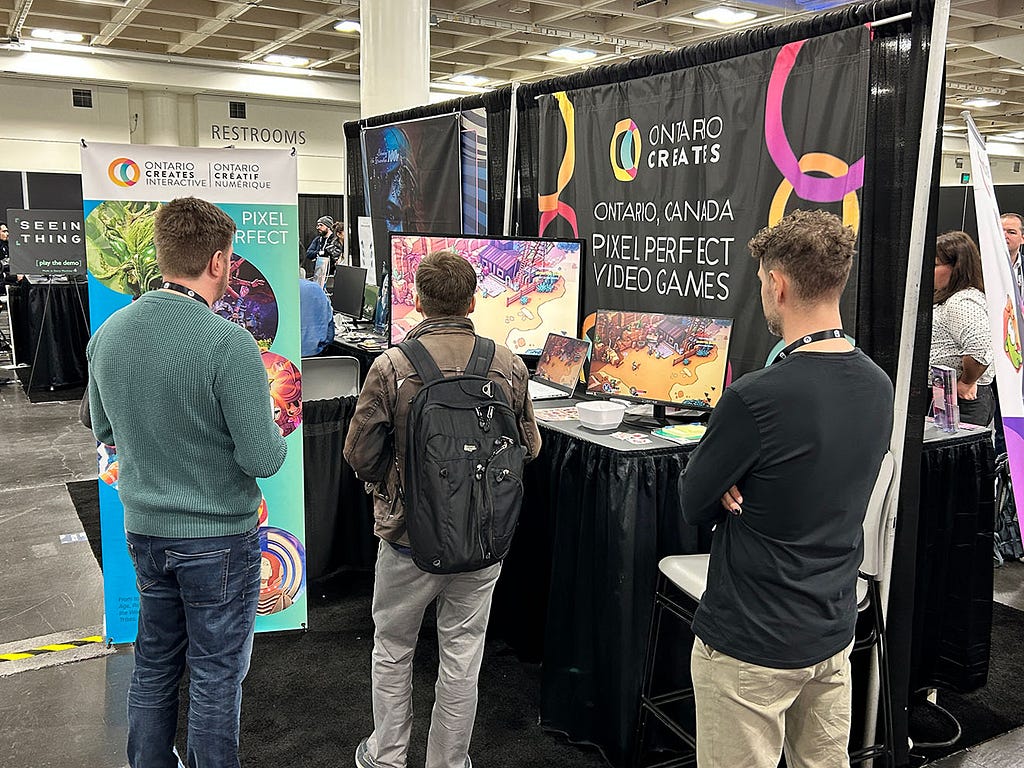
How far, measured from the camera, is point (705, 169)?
2.93m

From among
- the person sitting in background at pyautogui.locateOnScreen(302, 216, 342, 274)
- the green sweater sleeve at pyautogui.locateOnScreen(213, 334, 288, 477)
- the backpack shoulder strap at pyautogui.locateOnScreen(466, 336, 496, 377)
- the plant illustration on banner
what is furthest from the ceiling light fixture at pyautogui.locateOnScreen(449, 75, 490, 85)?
the green sweater sleeve at pyautogui.locateOnScreen(213, 334, 288, 477)

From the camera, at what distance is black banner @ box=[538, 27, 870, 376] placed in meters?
2.47

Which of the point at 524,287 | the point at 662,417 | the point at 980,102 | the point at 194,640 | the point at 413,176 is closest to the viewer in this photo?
the point at 194,640

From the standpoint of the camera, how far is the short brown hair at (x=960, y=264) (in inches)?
140

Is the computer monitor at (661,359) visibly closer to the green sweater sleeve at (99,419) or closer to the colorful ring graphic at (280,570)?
the colorful ring graphic at (280,570)

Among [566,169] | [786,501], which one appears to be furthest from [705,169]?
[786,501]

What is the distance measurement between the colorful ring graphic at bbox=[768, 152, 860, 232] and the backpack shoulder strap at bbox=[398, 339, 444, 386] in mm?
1176

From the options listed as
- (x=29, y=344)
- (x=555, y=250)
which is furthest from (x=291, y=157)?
(x=29, y=344)

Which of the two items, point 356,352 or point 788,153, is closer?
point 788,153

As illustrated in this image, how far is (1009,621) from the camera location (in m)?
3.42

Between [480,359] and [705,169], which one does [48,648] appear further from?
[705,169]

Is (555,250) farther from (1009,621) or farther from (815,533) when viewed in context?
(1009,621)

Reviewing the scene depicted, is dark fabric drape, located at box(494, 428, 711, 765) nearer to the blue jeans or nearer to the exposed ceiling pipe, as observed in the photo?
the blue jeans

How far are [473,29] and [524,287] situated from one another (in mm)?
7493
